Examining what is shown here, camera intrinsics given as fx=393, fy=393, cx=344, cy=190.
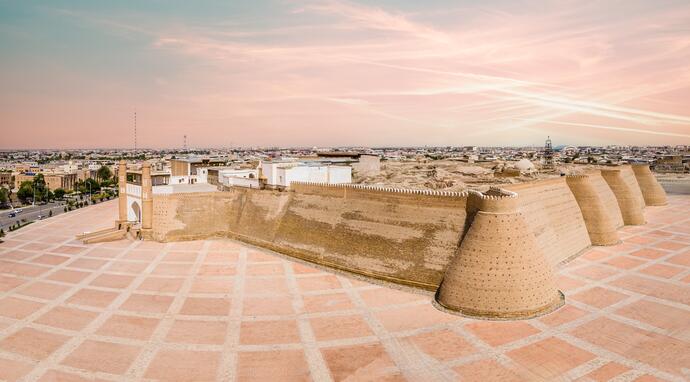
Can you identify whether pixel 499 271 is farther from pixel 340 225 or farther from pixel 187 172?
pixel 187 172

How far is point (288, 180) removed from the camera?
3681 cm

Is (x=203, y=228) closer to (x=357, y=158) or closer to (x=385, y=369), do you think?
(x=385, y=369)

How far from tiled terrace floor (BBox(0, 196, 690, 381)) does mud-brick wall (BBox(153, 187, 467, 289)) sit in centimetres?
179

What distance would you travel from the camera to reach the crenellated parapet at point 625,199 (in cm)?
4138

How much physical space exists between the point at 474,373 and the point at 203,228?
26.8 meters

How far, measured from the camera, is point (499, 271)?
65.5ft

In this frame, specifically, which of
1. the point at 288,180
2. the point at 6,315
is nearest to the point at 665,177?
the point at 288,180

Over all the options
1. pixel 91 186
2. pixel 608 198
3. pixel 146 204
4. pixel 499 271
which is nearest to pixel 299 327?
pixel 499 271

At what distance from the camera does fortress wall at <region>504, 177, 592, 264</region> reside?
26578mm

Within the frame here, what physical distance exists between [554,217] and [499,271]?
12.2 m

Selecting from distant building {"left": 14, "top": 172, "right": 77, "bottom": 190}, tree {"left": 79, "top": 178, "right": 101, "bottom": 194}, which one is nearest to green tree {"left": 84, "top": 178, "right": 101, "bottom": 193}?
tree {"left": 79, "top": 178, "right": 101, "bottom": 194}

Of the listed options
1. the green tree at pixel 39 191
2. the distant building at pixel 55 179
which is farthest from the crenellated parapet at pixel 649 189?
the distant building at pixel 55 179

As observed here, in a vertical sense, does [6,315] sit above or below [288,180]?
below

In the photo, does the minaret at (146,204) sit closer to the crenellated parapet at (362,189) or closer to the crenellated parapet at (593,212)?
the crenellated parapet at (362,189)
